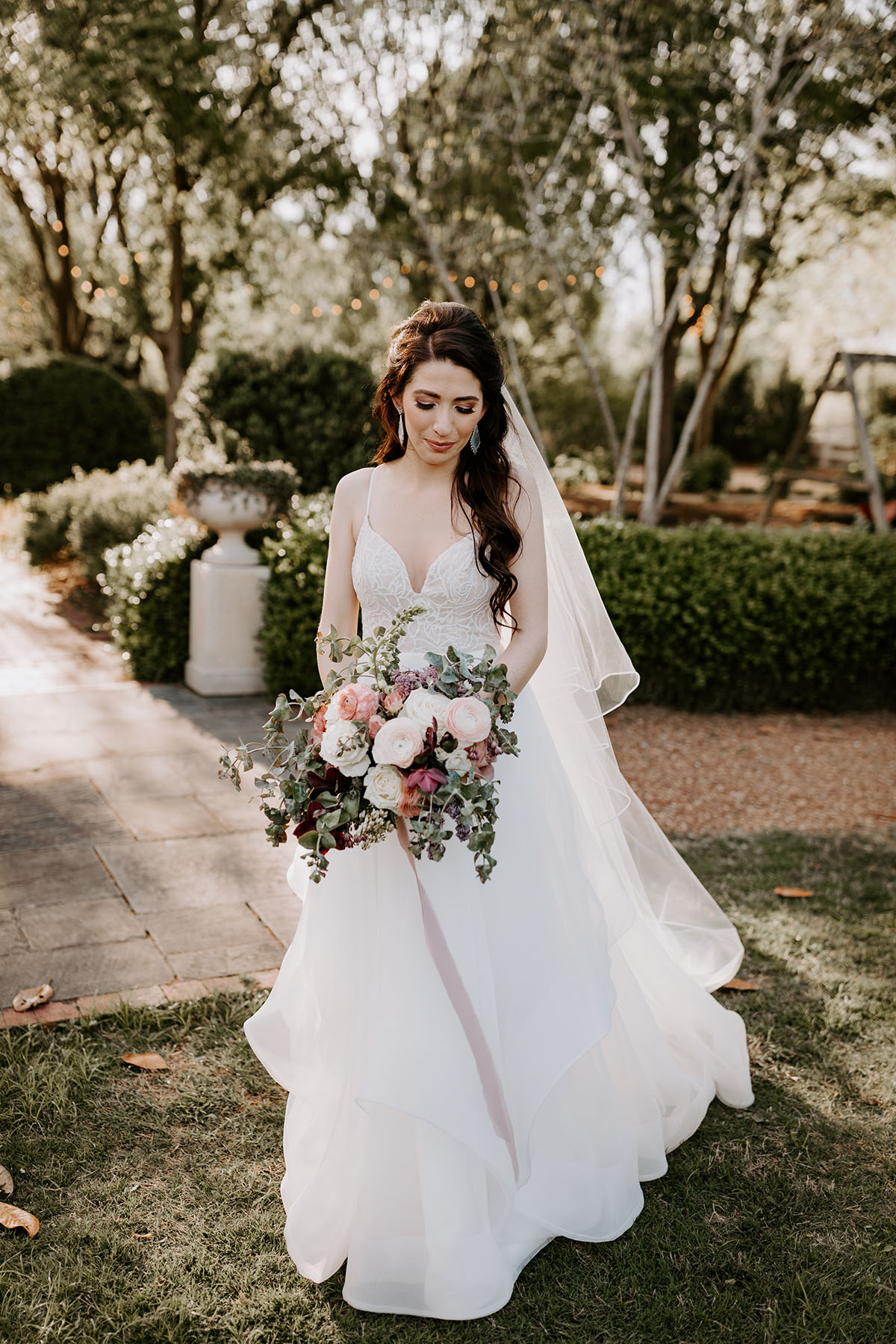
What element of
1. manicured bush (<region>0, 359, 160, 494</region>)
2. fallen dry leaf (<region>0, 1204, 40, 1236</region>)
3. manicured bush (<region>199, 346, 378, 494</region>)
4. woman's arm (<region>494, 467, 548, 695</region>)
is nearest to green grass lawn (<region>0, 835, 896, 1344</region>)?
fallen dry leaf (<region>0, 1204, 40, 1236</region>)

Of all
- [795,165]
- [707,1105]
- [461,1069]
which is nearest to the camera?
[461,1069]

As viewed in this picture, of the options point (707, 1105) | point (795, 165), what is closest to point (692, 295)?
point (795, 165)

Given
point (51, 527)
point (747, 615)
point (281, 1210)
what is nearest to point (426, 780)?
point (281, 1210)

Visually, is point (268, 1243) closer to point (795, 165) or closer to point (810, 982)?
point (810, 982)

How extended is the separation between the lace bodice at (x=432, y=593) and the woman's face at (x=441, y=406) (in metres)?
0.25

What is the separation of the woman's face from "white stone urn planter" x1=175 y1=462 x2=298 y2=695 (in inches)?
186

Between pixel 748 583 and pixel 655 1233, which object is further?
pixel 748 583

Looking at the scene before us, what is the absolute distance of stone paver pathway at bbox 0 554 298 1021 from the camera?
3732 millimetres

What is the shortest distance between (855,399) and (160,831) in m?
7.48

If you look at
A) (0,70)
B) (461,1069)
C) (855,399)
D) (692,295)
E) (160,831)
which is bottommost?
(160,831)

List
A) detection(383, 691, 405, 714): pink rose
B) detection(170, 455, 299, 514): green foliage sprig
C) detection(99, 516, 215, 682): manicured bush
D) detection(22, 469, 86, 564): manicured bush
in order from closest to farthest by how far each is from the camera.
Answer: detection(383, 691, 405, 714): pink rose
detection(170, 455, 299, 514): green foliage sprig
detection(99, 516, 215, 682): manicured bush
detection(22, 469, 86, 564): manicured bush

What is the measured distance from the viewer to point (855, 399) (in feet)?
30.5

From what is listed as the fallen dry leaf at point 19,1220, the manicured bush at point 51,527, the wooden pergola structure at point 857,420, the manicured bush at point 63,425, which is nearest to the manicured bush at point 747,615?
the wooden pergola structure at point 857,420

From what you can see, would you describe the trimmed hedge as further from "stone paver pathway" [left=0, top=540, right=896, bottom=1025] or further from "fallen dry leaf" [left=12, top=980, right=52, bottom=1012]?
"fallen dry leaf" [left=12, top=980, right=52, bottom=1012]
